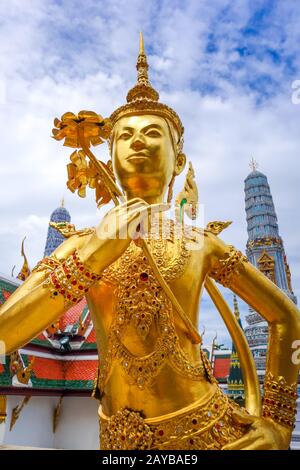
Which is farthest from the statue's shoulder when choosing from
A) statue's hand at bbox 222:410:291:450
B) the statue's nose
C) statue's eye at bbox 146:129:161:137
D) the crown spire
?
statue's hand at bbox 222:410:291:450

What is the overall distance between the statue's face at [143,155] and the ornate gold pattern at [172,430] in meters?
1.36

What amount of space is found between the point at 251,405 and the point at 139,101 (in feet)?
7.34

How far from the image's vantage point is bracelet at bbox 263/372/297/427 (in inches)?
81.2

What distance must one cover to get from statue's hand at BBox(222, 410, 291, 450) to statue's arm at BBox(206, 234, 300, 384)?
281 mm

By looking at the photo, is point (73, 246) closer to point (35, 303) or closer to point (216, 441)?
point (35, 303)

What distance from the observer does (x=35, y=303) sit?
5.61 ft

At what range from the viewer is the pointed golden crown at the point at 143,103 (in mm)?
2461

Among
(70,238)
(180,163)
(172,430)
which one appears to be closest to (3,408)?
(70,238)

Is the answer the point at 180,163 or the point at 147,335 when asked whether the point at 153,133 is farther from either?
the point at 147,335

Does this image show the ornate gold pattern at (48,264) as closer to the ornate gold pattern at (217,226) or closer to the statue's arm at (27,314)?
the statue's arm at (27,314)

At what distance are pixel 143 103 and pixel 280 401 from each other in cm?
215

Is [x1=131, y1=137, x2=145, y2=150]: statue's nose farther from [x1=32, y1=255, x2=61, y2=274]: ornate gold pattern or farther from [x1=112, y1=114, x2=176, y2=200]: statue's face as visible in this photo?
[x1=32, y1=255, x2=61, y2=274]: ornate gold pattern

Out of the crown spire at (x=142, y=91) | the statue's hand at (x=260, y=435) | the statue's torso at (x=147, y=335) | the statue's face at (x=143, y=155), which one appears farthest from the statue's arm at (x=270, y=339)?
the crown spire at (x=142, y=91)
